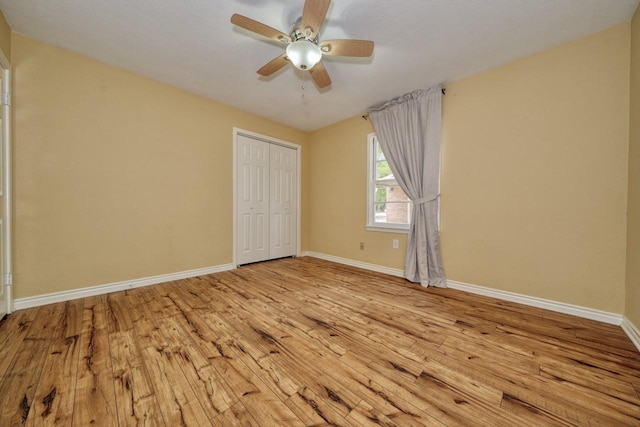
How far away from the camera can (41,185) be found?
86.3 inches

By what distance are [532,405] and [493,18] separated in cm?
264

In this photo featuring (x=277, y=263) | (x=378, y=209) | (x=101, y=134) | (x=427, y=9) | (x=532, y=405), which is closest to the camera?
(x=532, y=405)

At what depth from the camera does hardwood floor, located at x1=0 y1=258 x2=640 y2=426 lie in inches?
42.4

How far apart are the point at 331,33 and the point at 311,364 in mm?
2598

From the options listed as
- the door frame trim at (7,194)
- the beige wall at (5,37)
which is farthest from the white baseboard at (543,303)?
the beige wall at (5,37)

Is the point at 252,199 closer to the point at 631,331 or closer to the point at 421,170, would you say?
the point at 421,170

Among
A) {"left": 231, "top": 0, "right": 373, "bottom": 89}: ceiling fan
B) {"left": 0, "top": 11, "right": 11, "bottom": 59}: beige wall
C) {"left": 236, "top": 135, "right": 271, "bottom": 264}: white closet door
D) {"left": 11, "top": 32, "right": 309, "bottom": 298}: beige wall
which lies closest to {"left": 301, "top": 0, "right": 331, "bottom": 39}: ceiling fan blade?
{"left": 231, "top": 0, "right": 373, "bottom": 89}: ceiling fan

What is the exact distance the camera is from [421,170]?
2959mm

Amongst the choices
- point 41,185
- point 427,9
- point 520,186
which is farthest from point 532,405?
point 41,185

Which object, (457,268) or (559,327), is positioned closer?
(559,327)

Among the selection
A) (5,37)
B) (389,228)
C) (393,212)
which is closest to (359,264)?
(389,228)

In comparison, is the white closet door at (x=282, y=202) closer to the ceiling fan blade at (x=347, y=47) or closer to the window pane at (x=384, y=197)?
the window pane at (x=384, y=197)

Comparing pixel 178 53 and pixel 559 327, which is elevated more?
pixel 178 53

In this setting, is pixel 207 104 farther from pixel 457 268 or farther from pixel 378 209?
pixel 457 268
